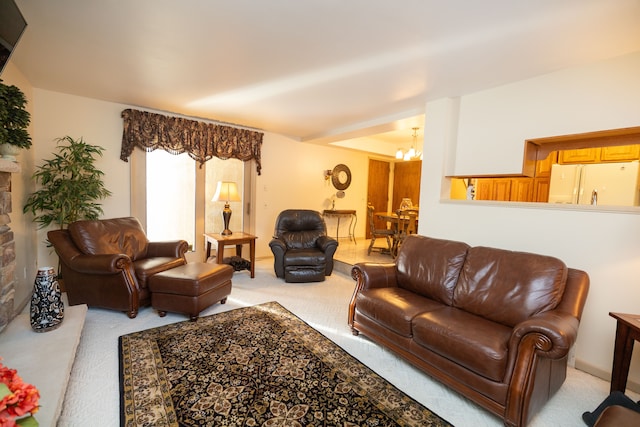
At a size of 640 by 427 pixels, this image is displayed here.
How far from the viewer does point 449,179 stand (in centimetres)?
338

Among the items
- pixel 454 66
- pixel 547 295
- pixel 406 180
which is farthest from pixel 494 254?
pixel 406 180

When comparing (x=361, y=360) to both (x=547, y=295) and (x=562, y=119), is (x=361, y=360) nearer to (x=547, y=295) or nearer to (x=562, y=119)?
(x=547, y=295)

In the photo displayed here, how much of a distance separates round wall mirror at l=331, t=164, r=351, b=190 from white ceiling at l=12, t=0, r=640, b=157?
9.22ft

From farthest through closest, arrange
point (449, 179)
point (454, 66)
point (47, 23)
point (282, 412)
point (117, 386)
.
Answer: point (449, 179)
point (454, 66)
point (47, 23)
point (117, 386)
point (282, 412)

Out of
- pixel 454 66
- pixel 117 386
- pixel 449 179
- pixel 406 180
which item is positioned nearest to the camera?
pixel 117 386

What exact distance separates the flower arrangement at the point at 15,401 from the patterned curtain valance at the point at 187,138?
148 inches

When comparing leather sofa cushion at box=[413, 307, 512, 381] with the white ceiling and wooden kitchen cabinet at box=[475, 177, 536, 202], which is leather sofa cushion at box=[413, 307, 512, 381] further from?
wooden kitchen cabinet at box=[475, 177, 536, 202]

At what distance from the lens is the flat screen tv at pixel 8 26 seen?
157 centimetres

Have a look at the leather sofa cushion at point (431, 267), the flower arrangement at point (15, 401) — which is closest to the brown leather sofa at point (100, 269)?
the flower arrangement at point (15, 401)

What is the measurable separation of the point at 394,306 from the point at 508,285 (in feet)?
2.70

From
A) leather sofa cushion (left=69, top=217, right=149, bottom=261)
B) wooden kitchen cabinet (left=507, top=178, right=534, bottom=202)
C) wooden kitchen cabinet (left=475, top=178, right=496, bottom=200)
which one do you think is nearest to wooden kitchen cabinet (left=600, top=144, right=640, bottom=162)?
wooden kitchen cabinet (left=507, top=178, right=534, bottom=202)

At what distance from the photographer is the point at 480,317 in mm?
2068

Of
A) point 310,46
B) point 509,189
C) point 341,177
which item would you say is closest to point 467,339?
point 310,46

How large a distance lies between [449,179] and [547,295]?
1.78 meters
